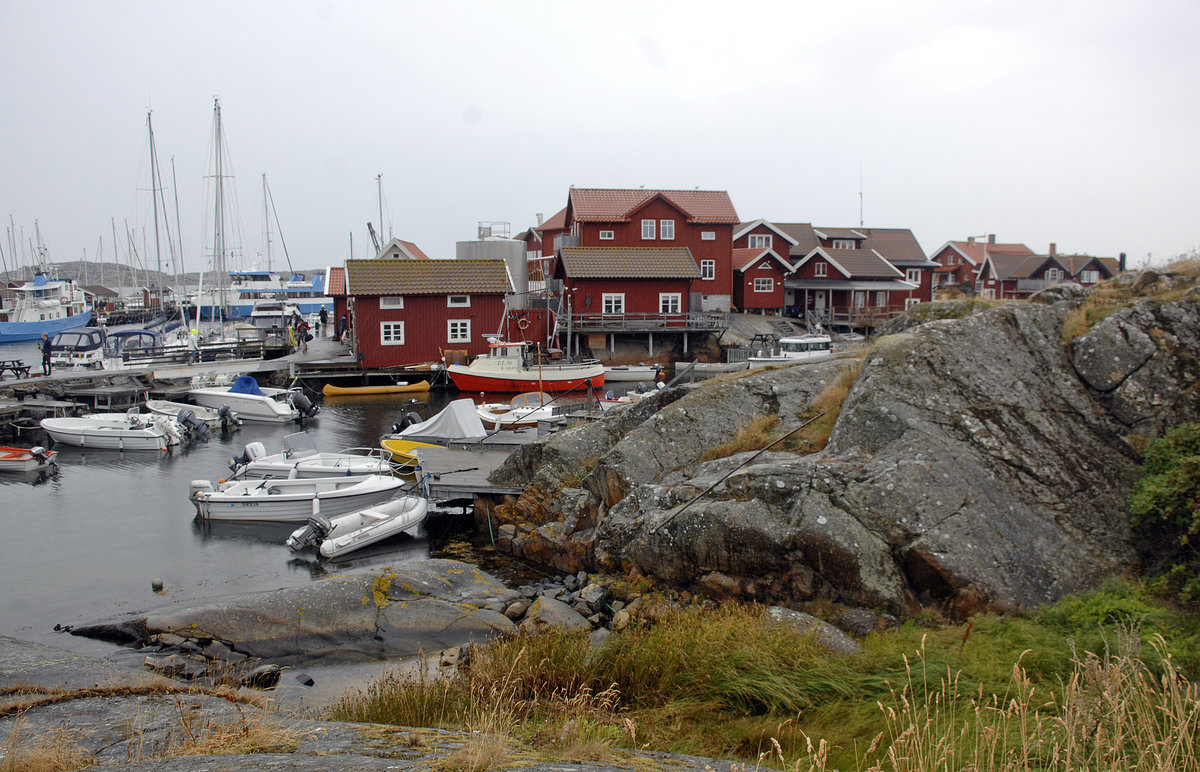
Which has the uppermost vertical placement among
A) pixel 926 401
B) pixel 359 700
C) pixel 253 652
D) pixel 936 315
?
pixel 936 315

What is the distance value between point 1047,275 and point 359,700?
6772cm

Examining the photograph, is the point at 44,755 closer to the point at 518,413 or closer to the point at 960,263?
the point at 518,413

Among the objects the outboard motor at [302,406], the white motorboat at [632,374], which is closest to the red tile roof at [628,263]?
the white motorboat at [632,374]

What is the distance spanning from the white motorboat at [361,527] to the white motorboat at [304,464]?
1.84 metres

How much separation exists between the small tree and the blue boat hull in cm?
8461

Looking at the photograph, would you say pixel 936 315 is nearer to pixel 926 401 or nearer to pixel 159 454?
pixel 926 401

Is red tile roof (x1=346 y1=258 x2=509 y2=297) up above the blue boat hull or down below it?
above

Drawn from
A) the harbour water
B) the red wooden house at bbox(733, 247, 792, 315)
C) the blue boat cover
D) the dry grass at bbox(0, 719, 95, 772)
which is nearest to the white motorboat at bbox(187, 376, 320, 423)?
the blue boat cover

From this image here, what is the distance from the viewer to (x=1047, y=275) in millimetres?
61594

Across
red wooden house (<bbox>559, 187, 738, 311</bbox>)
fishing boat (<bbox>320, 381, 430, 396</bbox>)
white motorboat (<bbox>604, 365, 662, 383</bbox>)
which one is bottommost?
fishing boat (<bbox>320, 381, 430, 396</bbox>)

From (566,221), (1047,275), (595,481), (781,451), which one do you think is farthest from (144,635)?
(1047,275)

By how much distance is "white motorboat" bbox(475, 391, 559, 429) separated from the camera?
28.5 meters

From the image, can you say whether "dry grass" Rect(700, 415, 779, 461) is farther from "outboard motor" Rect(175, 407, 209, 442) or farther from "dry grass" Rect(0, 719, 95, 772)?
"outboard motor" Rect(175, 407, 209, 442)

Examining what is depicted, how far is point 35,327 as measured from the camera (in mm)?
73312
